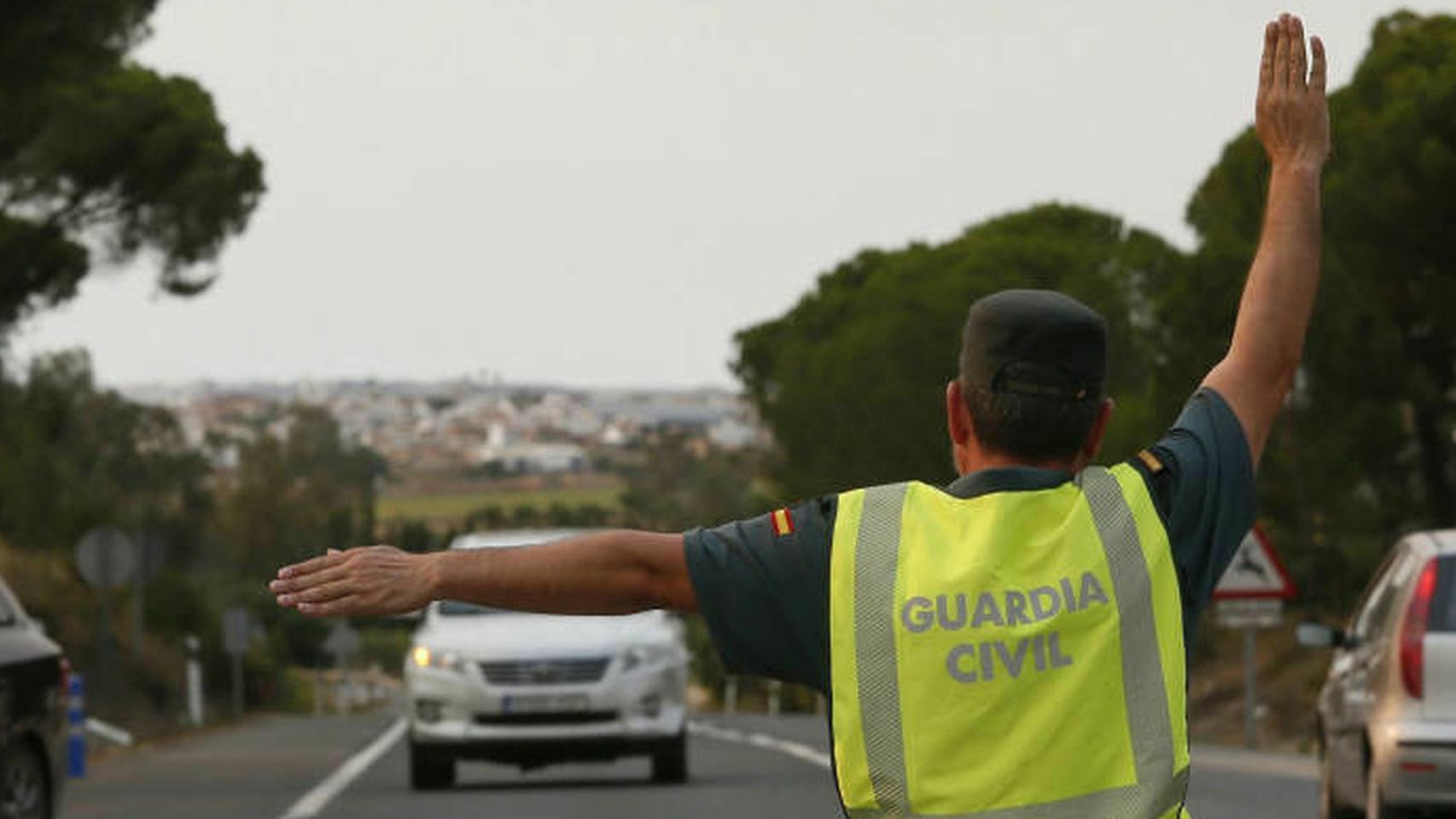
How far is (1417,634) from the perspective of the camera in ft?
47.7

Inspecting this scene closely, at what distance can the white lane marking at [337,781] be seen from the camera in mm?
20656

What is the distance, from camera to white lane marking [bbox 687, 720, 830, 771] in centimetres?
2789

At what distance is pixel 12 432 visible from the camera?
227 ft

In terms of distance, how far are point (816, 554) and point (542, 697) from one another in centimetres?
1910

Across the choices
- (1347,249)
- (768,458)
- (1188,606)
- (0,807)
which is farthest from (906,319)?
(1188,606)

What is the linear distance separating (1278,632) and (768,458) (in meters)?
50.7

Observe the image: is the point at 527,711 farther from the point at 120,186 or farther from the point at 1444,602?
the point at 120,186

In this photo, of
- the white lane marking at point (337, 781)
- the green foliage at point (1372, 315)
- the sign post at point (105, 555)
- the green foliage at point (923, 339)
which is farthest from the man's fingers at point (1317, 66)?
the green foliage at point (923, 339)

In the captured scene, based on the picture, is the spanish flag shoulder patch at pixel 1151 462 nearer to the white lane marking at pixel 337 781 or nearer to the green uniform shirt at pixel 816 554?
the green uniform shirt at pixel 816 554

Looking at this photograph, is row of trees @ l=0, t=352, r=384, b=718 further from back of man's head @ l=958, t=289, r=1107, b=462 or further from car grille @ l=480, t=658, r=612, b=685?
car grille @ l=480, t=658, r=612, b=685

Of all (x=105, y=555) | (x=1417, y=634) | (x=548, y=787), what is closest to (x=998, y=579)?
(x=1417, y=634)

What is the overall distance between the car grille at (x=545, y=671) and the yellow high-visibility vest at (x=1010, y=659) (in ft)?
62.7

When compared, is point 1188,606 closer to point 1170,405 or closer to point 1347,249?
point 1347,249

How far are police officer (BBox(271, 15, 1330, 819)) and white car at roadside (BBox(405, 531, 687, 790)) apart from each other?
18.7 meters
